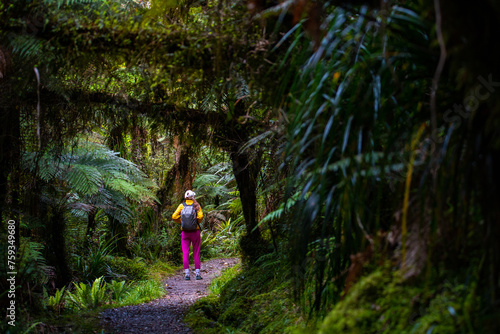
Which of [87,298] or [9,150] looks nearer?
[9,150]

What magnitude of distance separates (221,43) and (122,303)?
4.04 meters

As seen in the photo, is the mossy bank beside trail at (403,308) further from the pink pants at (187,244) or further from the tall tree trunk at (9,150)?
the pink pants at (187,244)

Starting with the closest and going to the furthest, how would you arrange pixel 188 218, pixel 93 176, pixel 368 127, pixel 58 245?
pixel 368 127 < pixel 93 176 < pixel 58 245 < pixel 188 218

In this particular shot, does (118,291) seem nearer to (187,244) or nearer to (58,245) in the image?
(58,245)

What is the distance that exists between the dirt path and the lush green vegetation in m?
0.29

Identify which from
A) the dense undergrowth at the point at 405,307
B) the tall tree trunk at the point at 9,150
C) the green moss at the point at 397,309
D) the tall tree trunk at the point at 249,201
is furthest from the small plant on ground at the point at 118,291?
the green moss at the point at 397,309

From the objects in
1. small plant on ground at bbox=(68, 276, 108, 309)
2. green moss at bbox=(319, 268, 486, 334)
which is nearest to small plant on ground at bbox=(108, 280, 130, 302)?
small plant on ground at bbox=(68, 276, 108, 309)

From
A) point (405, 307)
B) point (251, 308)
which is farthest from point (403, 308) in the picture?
point (251, 308)

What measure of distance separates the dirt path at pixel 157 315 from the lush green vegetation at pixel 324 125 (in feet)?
0.96

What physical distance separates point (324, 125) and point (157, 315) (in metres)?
3.35

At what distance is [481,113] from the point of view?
1287 millimetres

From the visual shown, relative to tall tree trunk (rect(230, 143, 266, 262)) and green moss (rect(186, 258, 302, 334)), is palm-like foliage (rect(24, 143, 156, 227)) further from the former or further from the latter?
green moss (rect(186, 258, 302, 334))

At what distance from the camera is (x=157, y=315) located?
421 cm

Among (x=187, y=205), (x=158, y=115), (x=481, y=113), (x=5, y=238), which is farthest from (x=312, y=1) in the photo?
(x=187, y=205)
